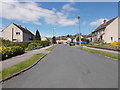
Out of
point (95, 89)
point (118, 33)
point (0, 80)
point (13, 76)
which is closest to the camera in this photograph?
point (95, 89)

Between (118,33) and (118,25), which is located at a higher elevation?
(118,25)

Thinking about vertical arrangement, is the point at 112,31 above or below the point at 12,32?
below

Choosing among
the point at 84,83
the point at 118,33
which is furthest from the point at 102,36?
the point at 84,83

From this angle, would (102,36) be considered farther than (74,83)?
Yes

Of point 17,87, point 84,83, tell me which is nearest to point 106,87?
point 84,83

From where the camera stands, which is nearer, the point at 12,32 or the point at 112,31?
the point at 112,31

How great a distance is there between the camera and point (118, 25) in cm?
3503

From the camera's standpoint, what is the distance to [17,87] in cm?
421

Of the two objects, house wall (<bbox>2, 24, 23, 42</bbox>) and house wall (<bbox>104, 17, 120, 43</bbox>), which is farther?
house wall (<bbox>2, 24, 23, 42</bbox>)

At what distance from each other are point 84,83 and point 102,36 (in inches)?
1529

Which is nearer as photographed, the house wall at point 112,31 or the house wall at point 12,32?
the house wall at point 112,31

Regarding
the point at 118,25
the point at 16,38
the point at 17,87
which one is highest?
the point at 118,25

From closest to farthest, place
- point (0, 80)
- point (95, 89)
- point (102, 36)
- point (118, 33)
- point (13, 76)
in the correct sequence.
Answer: point (95, 89)
point (0, 80)
point (13, 76)
point (118, 33)
point (102, 36)

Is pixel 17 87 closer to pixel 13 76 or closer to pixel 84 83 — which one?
pixel 13 76
